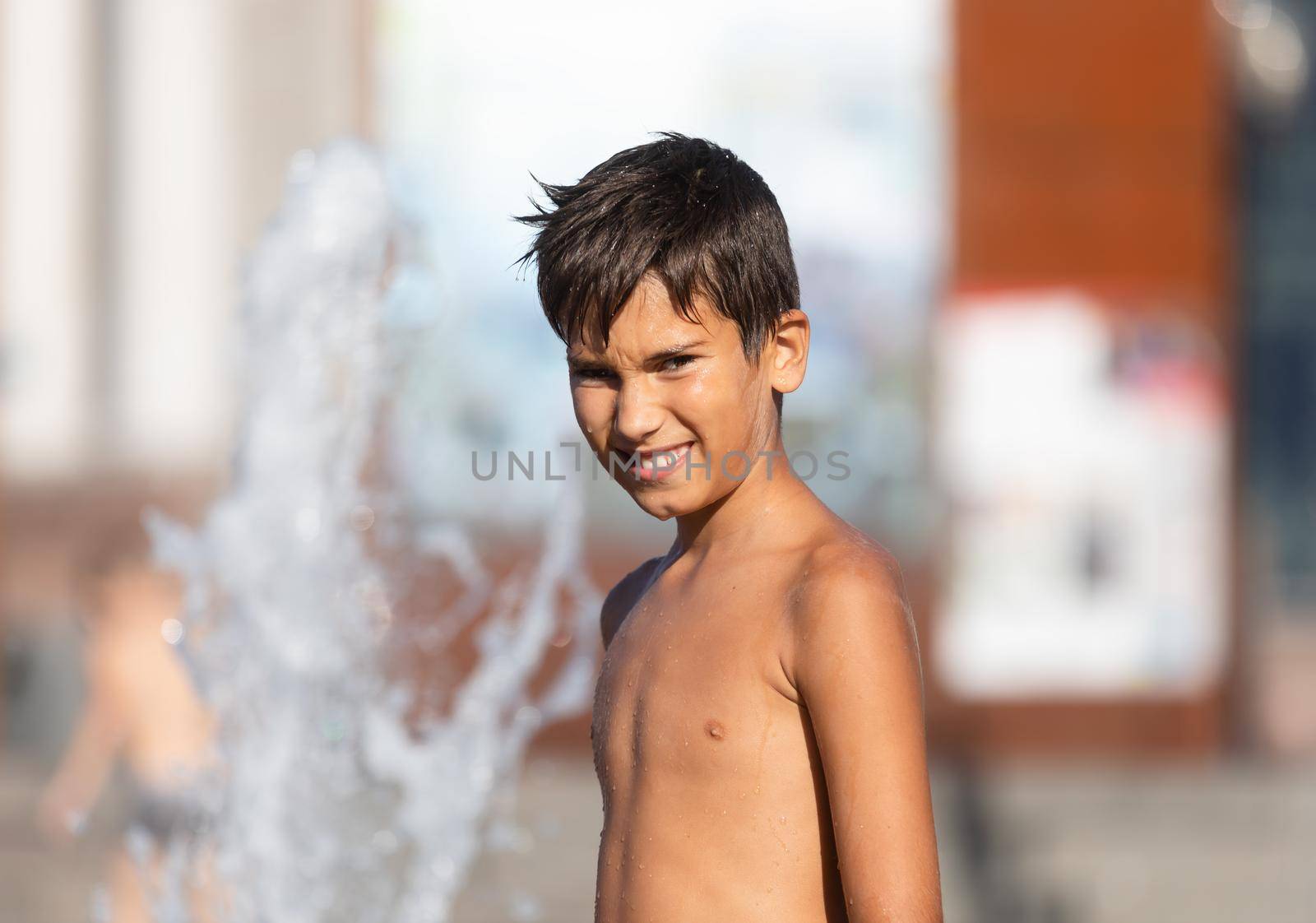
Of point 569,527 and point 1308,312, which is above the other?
point 1308,312

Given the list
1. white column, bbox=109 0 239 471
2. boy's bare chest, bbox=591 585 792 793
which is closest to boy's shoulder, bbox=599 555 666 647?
boy's bare chest, bbox=591 585 792 793

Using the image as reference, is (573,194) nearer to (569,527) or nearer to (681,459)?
(681,459)

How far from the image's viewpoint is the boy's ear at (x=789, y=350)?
1.60 meters

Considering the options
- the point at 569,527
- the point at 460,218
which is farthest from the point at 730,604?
the point at 460,218

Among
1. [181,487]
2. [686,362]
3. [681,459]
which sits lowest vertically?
[181,487]

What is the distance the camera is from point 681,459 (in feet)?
5.16

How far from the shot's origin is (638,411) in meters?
1.53

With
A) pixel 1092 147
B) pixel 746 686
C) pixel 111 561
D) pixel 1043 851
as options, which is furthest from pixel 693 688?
pixel 1092 147

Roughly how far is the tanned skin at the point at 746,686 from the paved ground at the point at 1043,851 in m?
3.56

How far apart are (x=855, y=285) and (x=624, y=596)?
17.8 feet

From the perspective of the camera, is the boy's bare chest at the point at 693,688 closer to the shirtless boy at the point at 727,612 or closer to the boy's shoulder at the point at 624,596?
the shirtless boy at the point at 727,612

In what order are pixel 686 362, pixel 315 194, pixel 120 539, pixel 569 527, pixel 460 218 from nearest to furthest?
pixel 686 362 < pixel 315 194 < pixel 569 527 < pixel 120 539 < pixel 460 218

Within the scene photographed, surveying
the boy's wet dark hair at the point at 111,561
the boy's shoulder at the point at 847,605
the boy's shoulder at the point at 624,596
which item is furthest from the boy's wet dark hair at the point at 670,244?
the boy's wet dark hair at the point at 111,561

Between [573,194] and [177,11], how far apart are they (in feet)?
20.9
